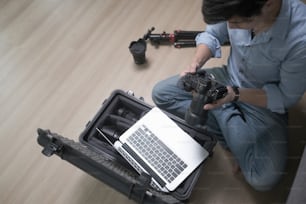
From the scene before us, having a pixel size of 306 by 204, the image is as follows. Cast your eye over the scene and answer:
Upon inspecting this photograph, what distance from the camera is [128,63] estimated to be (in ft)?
5.16

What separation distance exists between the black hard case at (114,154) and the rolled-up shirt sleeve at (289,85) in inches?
9.5

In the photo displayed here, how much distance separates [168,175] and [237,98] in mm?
330

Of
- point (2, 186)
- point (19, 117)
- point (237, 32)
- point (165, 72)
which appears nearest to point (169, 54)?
point (165, 72)

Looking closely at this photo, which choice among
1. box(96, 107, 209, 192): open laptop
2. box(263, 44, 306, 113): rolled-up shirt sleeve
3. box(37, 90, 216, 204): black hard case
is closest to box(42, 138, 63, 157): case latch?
box(37, 90, 216, 204): black hard case

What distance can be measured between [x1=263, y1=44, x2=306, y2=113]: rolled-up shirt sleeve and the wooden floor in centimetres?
35

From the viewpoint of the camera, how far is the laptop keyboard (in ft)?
3.52

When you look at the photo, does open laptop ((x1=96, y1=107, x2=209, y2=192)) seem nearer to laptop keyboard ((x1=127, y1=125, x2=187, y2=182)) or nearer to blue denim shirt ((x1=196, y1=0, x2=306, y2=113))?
laptop keyboard ((x1=127, y1=125, x2=187, y2=182))

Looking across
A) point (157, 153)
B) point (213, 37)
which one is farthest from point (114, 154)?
point (213, 37)

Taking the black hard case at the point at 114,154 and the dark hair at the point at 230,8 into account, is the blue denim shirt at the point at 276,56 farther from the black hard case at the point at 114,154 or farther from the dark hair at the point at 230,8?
the black hard case at the point at 114,154

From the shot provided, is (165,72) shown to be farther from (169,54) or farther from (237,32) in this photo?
(237,32)

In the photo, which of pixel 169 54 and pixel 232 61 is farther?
pixel 169 54

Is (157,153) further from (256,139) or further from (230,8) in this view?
(230,8)

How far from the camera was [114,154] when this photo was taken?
1145 mm

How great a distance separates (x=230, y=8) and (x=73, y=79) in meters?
0.98
